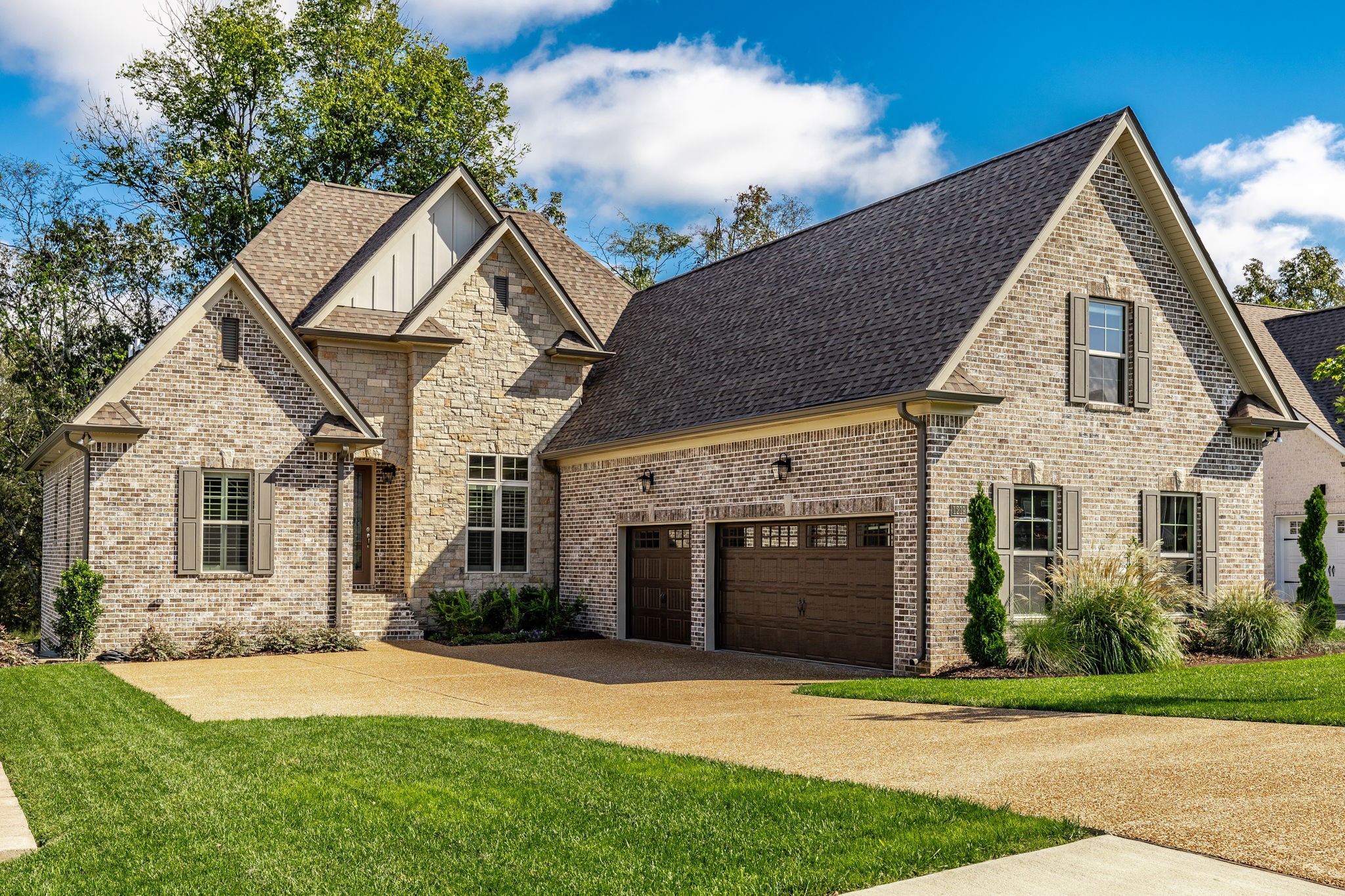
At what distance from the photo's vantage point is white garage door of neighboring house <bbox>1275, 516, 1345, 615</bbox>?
86.4 ft

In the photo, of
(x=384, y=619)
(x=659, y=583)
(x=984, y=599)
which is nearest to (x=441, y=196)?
(x=384, y=619)

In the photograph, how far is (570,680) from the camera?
1481 centimetres

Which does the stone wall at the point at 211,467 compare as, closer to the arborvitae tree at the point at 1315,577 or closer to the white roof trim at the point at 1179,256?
the white roof trim at the point at 1179,256

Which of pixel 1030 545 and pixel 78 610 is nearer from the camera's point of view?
pixel 1030 545

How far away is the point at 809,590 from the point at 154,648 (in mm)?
9864

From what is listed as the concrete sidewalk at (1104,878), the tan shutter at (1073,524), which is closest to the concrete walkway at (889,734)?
the concrete sidewalk at (1104,878)

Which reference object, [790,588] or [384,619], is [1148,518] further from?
[384,619]

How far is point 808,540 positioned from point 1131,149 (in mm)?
7239

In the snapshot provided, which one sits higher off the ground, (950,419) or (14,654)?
(950,419)

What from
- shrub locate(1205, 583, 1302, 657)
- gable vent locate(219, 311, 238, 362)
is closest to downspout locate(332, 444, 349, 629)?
gable vent locate(219, 311, 238, 362)

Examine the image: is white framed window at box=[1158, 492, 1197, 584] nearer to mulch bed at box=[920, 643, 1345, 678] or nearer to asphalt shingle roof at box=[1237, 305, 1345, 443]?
mulch bed at box=[920, 643, 1345, 678]

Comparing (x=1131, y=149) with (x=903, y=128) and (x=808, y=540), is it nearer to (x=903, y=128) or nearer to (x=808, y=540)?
(x=808, y=540)

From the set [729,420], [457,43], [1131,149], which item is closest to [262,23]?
[457,43]

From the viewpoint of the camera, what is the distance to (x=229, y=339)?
18766mm
